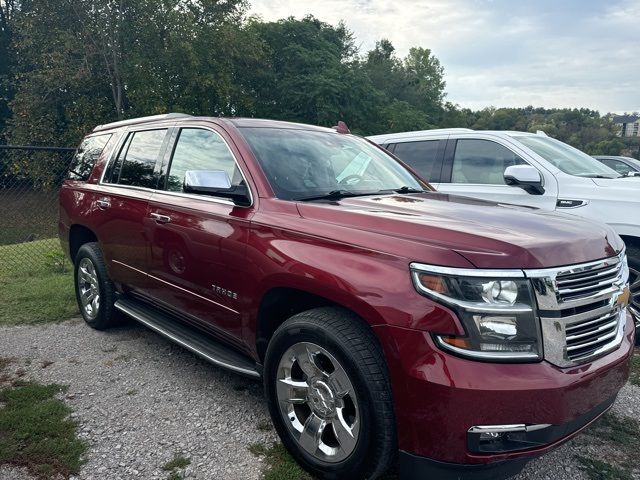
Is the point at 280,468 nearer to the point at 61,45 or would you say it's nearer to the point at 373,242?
the point at 373,242

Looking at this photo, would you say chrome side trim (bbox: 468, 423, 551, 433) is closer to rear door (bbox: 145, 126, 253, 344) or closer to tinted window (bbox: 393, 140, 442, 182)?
rear door (bbox: 145, 126, 253, 344)

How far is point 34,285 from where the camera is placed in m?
6.76

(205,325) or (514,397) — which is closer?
(514,397)

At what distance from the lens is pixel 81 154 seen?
536 centimetres

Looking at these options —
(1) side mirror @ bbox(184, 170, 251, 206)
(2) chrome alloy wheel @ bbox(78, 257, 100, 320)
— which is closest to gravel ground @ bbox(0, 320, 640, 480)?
(2) chrome alloy wheel @ bbox(78, 257, 100, 320)

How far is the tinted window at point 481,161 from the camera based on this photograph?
5.69m

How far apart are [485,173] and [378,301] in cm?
409

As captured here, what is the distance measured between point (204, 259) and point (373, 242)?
135 cm

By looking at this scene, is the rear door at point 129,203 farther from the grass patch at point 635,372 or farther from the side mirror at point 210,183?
the grass patch at point 635,372

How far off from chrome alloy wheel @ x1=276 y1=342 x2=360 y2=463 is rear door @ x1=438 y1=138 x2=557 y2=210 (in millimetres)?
3549

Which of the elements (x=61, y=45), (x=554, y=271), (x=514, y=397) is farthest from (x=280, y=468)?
(x=61, y=45)

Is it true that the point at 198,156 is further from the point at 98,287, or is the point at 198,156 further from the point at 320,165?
the point at 98,287

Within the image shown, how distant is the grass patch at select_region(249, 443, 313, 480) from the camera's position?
2.67m

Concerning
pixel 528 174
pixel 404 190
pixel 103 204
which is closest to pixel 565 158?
pixel 528 174
